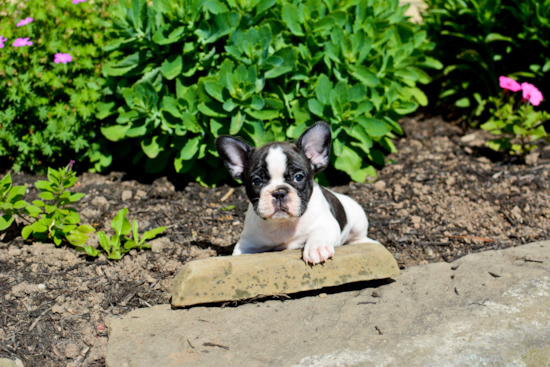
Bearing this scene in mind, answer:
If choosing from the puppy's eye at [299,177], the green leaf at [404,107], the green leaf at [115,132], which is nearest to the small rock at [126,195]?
the green leaf at [115,132]

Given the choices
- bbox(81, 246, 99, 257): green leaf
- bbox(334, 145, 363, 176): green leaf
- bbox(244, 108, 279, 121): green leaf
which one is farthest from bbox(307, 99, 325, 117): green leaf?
bbox(81, 246, 99, 257): green leaf

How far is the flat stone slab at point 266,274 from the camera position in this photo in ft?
10.9

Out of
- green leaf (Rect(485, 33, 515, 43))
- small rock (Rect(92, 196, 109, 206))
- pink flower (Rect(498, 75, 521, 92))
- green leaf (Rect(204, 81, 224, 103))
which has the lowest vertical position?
small rock (Rect(92, 196, 109, 206))

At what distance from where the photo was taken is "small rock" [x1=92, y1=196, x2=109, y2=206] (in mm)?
5172

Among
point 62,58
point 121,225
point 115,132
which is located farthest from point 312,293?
point 62,58

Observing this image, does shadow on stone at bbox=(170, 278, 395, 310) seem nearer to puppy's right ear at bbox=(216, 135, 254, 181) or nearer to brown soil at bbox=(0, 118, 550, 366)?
brown soil at bbox=(0, 118, 550, 366)

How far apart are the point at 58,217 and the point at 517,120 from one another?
5175 millimetres

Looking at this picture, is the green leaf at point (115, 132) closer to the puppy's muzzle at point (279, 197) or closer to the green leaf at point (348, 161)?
the green leaf at point (348, 161)

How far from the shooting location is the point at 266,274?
3.42 meters

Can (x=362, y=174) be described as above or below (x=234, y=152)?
below

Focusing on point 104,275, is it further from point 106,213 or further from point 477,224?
point 477,224

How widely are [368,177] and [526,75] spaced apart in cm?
245

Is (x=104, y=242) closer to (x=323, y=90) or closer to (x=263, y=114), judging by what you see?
(x=263, y=114)

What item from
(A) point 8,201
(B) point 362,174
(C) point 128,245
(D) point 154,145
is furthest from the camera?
(B) point 362,174
